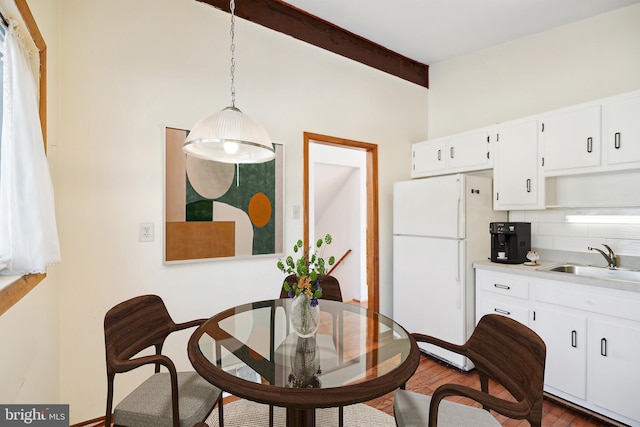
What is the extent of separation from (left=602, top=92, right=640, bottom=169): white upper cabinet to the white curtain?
11.1ft

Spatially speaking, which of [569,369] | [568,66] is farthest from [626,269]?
[568,66]

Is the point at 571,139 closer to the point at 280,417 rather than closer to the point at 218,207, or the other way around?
the point at 218,207

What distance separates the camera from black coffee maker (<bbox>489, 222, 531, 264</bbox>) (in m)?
2.77

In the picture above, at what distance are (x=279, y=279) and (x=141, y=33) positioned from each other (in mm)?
2028

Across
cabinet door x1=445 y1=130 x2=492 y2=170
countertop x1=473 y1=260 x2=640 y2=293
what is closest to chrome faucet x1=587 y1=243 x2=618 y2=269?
countertop x1=473 y1=260 x2=640 y2=293

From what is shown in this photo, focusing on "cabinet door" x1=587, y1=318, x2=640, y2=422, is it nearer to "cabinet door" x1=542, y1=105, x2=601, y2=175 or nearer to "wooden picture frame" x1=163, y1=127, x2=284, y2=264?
"cabinet door" x1=542, y1=105, x2=601, y2=175

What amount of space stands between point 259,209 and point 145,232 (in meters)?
0.82

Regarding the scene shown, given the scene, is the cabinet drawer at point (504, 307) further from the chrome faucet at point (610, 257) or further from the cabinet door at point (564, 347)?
the chrome faucet at point (610, 257)

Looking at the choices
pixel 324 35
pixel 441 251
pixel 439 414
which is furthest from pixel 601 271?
pixel 324 35

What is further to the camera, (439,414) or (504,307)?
(504,307)

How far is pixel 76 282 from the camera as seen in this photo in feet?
6.50

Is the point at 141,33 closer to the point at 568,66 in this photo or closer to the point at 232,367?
the point at 232,367

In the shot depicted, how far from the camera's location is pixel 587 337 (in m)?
2.20

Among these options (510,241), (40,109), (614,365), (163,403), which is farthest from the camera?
(510,241)
